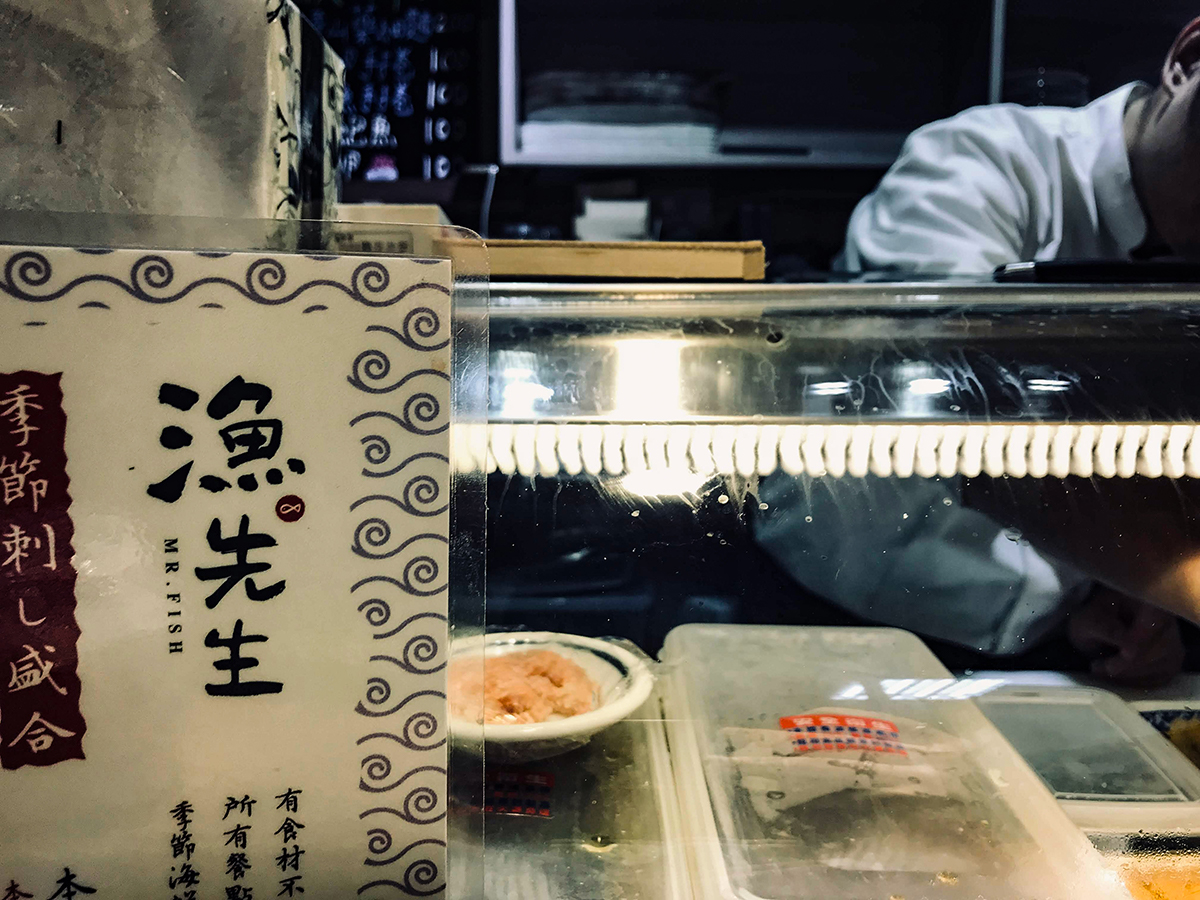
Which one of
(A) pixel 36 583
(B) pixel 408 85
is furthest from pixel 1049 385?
(B) pixel 408 85

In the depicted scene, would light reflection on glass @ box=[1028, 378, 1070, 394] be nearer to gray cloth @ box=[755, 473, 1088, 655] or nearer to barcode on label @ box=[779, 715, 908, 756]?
gray cloth @ box=[755, 473, 1088, 655]

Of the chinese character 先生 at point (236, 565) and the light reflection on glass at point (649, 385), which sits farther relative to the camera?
the light reflection on glass at point (649, 385)

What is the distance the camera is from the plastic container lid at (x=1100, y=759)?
770 millimetres

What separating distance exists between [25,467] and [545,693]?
541mm

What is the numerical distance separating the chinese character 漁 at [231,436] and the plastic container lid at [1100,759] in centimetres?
81

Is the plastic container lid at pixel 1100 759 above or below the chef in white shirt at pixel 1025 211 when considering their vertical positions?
below

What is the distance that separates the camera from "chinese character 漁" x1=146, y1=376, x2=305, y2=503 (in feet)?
1.50

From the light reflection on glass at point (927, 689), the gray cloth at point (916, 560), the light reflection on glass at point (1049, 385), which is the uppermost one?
the light reflection on glass at point (1049, 385)

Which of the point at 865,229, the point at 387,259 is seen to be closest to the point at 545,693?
Answer: the point at 387,259

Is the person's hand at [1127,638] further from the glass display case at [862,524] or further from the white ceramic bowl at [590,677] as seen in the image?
the white ceramic bowl at [590,677]

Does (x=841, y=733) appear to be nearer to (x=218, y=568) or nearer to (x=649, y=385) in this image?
(x=649, y=385)

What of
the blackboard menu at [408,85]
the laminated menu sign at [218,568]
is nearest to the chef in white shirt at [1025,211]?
the laminated menu sign at [218,568]

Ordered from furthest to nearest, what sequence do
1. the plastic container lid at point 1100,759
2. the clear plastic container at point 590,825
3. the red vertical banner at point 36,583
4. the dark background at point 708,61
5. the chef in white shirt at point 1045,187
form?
1. the dark background at point 708,61
2. the chef in white shirt at point 1045,187
3. the plastic container lid at point 1100,759
4. the clear plastic container at point 590,825
5. the red vertical banner at point 36,583

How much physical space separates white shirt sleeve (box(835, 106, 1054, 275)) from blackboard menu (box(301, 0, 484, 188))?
5.41ft
